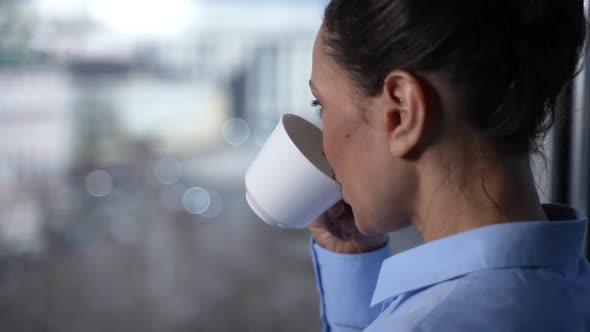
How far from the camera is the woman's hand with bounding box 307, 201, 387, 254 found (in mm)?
919

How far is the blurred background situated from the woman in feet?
3.70

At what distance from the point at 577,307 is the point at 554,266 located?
0.13ft

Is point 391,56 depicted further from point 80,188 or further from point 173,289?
point 80,188

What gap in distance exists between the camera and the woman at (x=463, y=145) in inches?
20.7

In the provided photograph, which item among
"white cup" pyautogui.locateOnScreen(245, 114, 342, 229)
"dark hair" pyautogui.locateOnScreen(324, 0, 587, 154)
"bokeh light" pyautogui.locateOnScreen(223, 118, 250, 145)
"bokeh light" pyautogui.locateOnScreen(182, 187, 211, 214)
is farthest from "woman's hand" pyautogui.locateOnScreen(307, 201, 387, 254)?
"bokeh light" pyautogui.locateOnScreen(182, 187, 211, 214)

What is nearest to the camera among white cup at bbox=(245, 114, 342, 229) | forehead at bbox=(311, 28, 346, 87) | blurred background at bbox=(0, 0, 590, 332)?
forehead at bbox=(311, 28, 346, 87)

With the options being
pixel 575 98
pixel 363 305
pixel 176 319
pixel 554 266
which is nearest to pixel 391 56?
pixel 554 266

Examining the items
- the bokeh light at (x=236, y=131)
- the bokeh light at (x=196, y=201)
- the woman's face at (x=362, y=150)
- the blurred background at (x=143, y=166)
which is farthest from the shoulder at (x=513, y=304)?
the bokeh light at (x=196, y=201)

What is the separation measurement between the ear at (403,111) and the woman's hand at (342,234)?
357mm

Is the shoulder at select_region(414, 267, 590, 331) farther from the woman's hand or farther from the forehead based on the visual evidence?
the woman's hand

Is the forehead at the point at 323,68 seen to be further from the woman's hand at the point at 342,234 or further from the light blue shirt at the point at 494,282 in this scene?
the woman's hand at the point at 342,234

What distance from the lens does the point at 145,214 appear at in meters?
2.05

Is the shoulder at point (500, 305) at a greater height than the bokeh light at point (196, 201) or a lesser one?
greater

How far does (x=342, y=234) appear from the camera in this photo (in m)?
0.93
